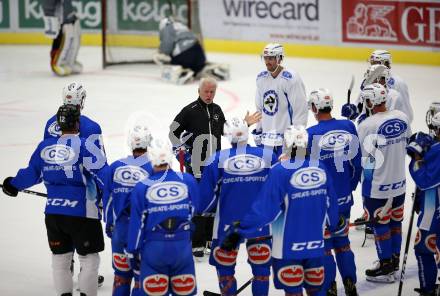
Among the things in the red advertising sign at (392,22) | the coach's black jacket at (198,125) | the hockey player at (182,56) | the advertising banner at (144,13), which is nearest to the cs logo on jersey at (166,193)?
the coach's black jacket at (198,125)

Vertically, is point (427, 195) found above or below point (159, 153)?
below

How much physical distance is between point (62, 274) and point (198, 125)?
222 centimetres

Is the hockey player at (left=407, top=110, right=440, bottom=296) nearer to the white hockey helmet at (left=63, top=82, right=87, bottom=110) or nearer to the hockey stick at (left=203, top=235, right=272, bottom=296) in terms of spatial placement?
the hockey stick at (left=203, top=235, right=272, bottom=296)

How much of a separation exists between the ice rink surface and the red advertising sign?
536 mm

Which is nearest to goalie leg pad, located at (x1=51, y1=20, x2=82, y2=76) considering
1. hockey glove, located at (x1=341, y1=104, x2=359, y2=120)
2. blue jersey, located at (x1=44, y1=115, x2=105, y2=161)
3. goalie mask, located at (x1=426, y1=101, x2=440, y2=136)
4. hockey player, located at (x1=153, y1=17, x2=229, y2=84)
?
hockey player, located at (x1=153, y1=17, x2=229, y2=84)

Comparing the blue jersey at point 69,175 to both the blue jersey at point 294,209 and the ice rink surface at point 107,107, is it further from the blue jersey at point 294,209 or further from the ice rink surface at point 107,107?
the blue jersey at point 294,209

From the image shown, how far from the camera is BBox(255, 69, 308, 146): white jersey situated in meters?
9.69

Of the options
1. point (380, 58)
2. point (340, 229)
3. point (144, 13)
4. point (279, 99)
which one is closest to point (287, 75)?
point (279, 99)

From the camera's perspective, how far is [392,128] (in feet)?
27.3

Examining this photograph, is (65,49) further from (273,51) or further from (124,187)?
(124,187)

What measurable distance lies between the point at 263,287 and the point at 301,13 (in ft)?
43.9

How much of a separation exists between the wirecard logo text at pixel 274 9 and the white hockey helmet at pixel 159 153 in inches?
538

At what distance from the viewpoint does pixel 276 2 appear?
20219 millimetres

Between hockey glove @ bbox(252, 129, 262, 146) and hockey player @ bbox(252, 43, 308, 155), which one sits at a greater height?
hockey player @ bbox(252, 43, 308, 155)
